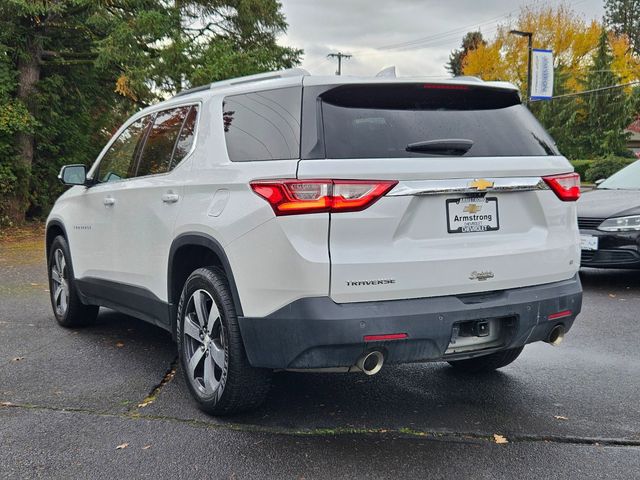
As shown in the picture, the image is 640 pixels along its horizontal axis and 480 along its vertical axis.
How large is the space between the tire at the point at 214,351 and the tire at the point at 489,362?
1639mm

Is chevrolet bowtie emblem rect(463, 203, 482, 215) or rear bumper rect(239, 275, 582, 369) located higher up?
chevrolet bowtie emblem rect(463, 203, 482, 215)

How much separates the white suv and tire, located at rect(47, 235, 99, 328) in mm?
2085

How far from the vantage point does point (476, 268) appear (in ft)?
11.5

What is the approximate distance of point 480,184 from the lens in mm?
3514

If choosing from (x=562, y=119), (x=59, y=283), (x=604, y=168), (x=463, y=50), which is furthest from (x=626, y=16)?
(x=59, y=283)

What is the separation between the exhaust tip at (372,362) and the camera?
11.0 feet

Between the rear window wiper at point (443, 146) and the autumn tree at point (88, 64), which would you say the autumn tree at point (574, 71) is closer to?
the autumn tree at point (88, 64)

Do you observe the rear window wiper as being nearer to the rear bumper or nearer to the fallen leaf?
the rear bumper

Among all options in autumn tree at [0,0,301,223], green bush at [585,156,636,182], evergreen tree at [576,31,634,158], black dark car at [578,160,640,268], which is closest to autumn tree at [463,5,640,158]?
evergreen tree at [576,31,634,158]

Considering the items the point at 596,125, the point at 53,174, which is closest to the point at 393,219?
the point at 53,174

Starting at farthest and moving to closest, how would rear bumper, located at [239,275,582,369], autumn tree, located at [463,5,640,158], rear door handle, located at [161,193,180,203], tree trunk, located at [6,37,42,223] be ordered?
autumn tree, located at [463,5,640,158] → tree trunk, located at [6,37,42,223] → rear door handle, located at [161,193,180,203] → rear bumper, located at [239,275,582,369]

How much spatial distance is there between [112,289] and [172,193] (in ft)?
4.27

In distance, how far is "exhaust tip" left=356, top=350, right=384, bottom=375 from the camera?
3350 mm

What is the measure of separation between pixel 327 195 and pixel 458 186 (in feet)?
2.23
